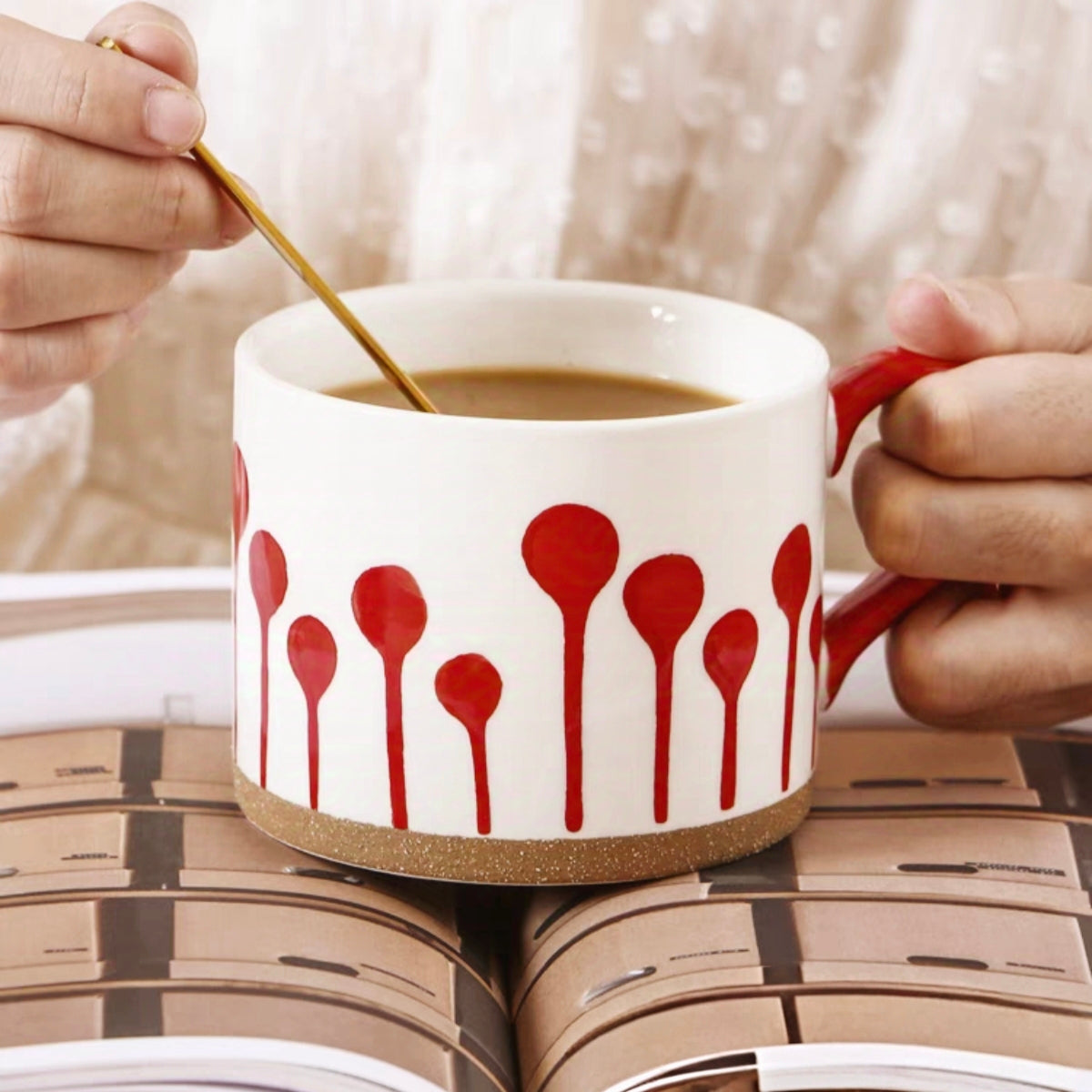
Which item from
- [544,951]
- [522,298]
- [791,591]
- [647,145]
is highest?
[647,145]

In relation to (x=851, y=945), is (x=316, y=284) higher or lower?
higher

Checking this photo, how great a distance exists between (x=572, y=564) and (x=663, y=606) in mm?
30

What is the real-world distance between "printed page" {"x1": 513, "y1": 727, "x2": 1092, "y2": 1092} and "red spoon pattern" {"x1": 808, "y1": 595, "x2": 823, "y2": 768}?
1.2 inches

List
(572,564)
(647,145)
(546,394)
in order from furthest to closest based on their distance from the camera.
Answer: (647,145) < (546,394) < (572,564)

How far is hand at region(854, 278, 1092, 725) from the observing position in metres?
0.53

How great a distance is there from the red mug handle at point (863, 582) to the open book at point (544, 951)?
5 cm

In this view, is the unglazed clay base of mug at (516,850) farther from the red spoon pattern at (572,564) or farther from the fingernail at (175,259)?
the fingernail at (175,259)

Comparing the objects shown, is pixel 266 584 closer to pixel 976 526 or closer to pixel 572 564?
pixel 572 564

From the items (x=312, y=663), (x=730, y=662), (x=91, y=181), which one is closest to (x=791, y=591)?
(x=730, y=662)

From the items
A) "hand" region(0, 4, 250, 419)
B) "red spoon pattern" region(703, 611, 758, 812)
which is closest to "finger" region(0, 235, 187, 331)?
"hand" region(0, 4, 250, 419)

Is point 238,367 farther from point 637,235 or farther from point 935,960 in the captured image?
point 637,235

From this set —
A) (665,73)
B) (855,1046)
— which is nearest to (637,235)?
(665,73)

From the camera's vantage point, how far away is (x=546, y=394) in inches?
21.3

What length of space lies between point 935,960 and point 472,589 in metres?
0.16
